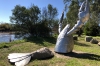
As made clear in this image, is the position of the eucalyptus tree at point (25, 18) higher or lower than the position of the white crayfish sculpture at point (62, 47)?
higher

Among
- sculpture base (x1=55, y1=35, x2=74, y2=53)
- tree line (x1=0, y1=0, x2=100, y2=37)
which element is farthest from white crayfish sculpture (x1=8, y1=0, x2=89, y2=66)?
tree line (x1=0, y1=0, x2=100, y2=37)

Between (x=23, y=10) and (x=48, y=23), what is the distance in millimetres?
3662

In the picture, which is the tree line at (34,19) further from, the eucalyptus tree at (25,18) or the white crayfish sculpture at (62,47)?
the white crayfish sculpture at (62,47)

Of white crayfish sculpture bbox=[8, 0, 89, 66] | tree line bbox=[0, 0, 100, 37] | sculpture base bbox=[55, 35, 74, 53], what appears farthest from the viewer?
tree line bbox=[0, 0, 100, 37]

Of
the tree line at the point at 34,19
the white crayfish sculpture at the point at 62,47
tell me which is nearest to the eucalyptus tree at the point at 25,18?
the tree line at the point at 34,19

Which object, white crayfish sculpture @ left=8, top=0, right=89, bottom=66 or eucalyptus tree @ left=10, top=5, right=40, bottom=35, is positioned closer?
white crayfish sculpture @ left=8, top=0, right=89, bottom=66

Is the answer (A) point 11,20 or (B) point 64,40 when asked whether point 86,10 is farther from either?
(A) point 11,20

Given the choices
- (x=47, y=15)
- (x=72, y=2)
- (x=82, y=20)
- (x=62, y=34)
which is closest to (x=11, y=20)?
(x=47, y=15)

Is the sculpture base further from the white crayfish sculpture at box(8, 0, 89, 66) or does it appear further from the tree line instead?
the tree line

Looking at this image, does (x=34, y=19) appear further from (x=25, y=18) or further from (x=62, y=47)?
(x=62, y=47)

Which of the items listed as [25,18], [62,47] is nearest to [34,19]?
[25,18]

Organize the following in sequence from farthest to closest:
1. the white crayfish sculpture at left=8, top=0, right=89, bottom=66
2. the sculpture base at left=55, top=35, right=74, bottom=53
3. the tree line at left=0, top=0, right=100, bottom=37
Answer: the tree line at left=0, top=0, right=100, bottom=37 → the sculpture base at left=55, top=35, right=74, bottom=53 → the white crayfish sculpture at left=8, top=0, right=89, bottom=66

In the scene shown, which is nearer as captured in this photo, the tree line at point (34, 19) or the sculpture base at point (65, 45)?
the sculpture base at point (65, 45)

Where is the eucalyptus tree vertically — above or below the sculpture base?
above
